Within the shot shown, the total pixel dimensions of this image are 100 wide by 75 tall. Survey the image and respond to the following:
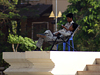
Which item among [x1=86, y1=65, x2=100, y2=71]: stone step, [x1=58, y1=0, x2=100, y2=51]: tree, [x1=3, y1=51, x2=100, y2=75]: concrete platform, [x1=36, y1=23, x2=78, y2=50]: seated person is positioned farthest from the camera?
[x1=58, y1=0, x2=100, y2=51]: tree

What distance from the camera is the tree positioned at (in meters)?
15.3

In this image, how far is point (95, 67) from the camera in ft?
22.9

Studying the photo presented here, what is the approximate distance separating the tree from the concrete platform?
317 inches

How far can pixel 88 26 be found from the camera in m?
15.5

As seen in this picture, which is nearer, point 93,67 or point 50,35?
point 93,67

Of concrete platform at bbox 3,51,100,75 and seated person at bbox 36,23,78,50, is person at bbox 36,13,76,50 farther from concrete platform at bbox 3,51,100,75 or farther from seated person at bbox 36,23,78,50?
concrete platform at bbox 3,51,100,75

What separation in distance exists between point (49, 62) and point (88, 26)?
372 inches

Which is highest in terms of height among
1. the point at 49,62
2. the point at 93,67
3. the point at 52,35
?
the point at 52,35

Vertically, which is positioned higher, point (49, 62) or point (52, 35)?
point (52, 35)

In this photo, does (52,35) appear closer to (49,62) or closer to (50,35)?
(50,35)

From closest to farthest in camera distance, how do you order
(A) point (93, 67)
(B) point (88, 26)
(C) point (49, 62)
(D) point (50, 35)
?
1. (C) point (49, 62)
2. (A) point (93, 67)
3. (D) point (50, 35)
4. (B) point (88, 26)

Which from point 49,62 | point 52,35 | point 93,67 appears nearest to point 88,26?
point 52,35

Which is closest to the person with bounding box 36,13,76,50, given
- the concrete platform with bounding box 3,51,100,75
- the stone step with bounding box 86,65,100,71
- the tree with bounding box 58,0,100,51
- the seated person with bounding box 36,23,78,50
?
the seated person with bounding box 36,23,78,50

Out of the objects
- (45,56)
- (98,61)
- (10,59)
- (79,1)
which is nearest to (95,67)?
(98,61)
